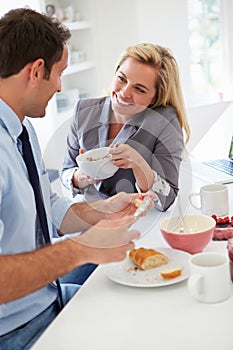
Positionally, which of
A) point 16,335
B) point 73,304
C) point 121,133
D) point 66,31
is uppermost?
point 66,31

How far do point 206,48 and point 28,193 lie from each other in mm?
3247

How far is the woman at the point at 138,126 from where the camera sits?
5.97 feet

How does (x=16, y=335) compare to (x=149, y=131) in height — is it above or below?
below

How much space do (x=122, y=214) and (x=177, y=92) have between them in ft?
2.11

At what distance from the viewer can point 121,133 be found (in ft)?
6.30

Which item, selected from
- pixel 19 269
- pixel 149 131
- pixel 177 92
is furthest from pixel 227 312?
pixel 177 92

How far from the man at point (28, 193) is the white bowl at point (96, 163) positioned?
255 mm

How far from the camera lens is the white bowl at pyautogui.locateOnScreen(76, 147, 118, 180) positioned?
5.30 feet

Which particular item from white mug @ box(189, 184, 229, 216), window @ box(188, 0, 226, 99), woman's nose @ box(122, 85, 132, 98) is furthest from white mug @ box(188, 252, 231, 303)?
window @ box(188, 0, 226, 99)

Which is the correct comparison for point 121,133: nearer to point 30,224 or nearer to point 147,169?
point 147,169

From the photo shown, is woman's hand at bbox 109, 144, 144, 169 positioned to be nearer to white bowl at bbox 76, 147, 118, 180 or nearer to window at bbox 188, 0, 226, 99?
white bowl at bbox 76, 147, 118, 180

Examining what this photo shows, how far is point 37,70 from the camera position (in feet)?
4.30

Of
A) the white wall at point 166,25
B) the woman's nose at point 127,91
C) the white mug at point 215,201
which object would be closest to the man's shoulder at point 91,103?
the woman's nose at point 127,91

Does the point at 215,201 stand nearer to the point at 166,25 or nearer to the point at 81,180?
the point at 81,180
